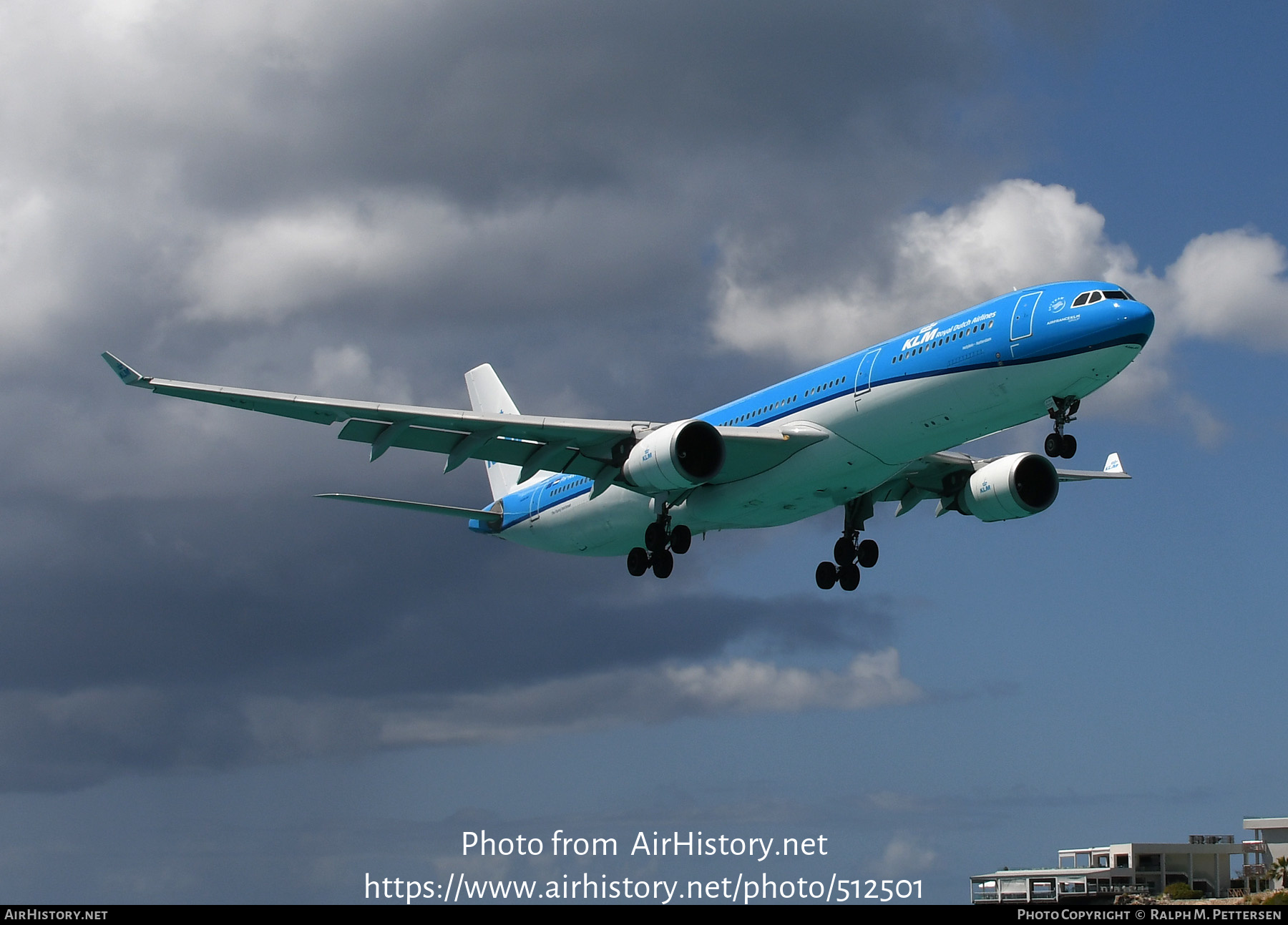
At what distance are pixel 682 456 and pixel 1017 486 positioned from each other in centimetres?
1209

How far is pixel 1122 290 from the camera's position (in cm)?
3281

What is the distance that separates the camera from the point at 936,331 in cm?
3528

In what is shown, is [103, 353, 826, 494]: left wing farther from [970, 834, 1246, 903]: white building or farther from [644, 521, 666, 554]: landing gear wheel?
[970, 834, 1246, 903]: white building

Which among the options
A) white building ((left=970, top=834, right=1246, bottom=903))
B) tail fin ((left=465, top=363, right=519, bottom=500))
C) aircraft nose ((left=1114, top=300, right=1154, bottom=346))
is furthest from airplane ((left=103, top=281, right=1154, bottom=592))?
white building ((left=970, top=834, right=1246, bottom=903))

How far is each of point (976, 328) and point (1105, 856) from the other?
87.3 metres

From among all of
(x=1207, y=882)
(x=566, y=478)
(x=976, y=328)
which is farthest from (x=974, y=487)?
(x=1207, y=882)

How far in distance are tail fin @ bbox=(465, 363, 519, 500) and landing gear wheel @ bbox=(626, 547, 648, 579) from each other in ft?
44.6

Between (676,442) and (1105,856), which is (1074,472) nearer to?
(676,442)

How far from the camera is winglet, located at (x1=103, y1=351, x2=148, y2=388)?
34.8 metres

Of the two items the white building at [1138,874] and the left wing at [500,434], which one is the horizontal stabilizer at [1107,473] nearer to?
the left wing at [500,434]

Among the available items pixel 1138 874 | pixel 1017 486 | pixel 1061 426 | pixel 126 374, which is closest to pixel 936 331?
pixel 1061 426

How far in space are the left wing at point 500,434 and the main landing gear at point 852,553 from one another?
7.48m
